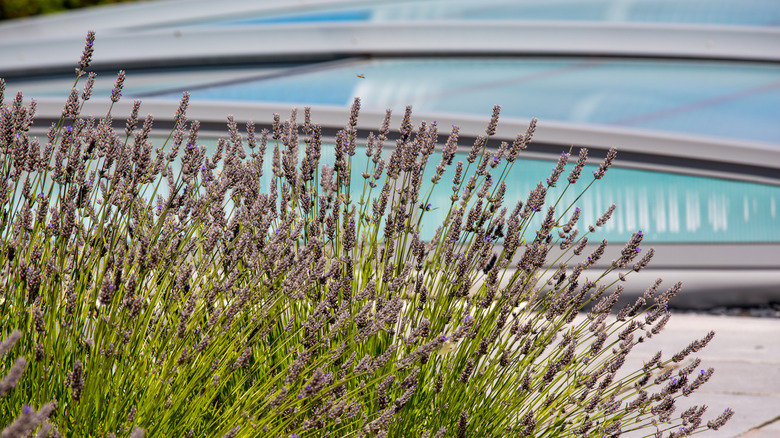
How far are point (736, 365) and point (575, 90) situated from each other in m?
2.66

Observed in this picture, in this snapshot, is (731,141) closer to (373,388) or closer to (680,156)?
(680,156)

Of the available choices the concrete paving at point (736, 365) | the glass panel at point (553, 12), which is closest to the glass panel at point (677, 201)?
the concrete paving at point (736, 365)

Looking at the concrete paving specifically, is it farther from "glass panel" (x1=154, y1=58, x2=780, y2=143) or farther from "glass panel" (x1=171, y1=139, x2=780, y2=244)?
"glass panel" (x1=154, y1=58, x2=780, y2=143)

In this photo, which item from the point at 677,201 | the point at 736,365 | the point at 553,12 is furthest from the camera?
the point at 553,12

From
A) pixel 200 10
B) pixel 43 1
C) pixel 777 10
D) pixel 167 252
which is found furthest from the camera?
pixel 43 1

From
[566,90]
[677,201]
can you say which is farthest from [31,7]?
[677,201]

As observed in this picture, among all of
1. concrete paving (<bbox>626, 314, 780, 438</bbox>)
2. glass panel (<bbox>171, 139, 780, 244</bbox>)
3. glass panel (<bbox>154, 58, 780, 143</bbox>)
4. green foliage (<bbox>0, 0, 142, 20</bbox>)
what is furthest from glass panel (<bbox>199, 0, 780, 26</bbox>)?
green foliage (<bbox>0, 0, 142, 20</bbox>)

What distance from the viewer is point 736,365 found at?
3.58 metres

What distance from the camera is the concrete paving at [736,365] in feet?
9.20

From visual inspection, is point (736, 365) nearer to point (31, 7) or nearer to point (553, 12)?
point (553, 12)

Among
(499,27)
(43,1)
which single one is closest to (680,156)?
(499,27)

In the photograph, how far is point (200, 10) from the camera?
9.76 metres

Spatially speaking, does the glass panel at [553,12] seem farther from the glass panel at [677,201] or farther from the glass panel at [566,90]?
the glass panel at [677,201]

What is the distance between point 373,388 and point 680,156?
10.8 feet
